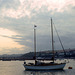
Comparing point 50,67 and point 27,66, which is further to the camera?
point 27,66

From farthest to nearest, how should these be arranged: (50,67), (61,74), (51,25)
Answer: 1. (51,25)
2. (50,67)
3. (61,74)

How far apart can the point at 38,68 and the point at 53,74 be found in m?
11.1

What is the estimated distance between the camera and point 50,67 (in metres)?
62.8

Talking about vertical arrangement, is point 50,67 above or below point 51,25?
below

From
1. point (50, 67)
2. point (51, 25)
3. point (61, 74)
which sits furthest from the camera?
point (51, 25)

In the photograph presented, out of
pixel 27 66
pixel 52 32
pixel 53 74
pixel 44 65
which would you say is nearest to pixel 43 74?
pixel 53 74

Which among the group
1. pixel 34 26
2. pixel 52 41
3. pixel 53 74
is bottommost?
pixel 53 74

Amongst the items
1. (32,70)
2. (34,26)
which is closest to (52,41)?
(34,26)

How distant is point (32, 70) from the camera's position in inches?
2564

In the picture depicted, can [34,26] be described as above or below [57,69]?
above

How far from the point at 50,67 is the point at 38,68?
A: 502cm

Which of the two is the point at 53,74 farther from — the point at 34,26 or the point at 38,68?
the point at 34,26

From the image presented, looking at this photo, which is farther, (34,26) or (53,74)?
(34,26)

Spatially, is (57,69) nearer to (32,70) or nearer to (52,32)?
(32,70)
